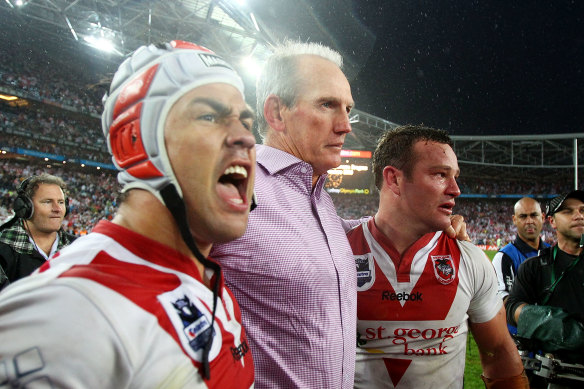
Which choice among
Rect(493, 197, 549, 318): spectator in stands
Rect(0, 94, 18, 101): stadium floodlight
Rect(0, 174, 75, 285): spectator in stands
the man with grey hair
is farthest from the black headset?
Rect(0, 94, 18, 101): stadium floodlight

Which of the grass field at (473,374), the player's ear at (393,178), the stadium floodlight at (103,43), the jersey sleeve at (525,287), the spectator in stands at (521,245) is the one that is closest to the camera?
the player's ear at (393,178)

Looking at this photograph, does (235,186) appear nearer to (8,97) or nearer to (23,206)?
(23,206)

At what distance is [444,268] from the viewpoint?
7.48ft

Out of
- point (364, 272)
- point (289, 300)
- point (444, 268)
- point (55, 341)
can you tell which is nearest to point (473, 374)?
point (444, 268)

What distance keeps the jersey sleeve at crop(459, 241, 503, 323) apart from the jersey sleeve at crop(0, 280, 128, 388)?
2.05 meters

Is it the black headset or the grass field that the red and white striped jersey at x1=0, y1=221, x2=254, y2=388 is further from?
the grass field

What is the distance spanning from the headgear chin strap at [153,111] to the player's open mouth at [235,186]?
0.38 feet

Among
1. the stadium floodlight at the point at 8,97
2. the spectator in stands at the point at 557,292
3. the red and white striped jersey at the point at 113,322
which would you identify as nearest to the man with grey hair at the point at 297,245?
the red and white striped jersey at the point at 113,322

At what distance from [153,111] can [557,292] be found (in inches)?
152

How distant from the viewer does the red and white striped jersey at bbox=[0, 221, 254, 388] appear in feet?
2.33

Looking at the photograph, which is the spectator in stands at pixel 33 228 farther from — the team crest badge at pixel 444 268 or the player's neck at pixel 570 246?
the player's neck at pixel 570 246

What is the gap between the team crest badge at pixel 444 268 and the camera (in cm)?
225

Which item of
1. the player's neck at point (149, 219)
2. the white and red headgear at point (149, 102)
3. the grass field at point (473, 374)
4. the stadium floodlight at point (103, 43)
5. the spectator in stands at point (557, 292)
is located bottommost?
the grass field at point (473, 374)

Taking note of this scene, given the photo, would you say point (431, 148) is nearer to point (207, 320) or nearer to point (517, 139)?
point (207, 320)
